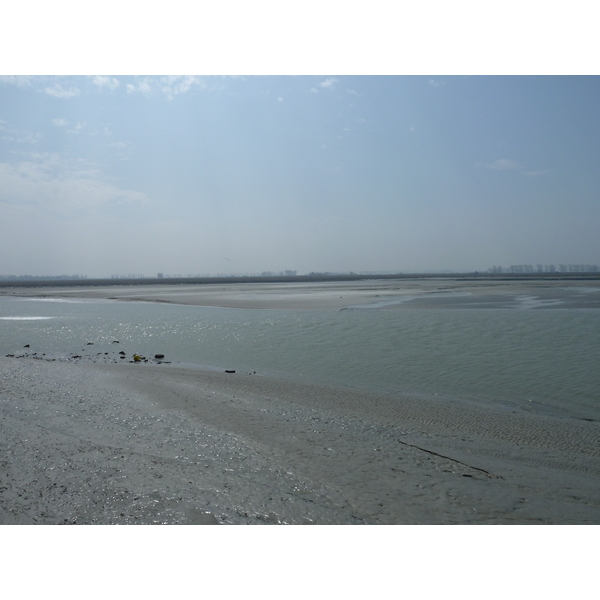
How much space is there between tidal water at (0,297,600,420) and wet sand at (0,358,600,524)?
200cm

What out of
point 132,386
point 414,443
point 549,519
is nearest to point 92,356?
point 132,386

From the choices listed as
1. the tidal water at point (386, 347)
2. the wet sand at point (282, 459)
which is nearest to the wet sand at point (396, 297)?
the tidal water at point (386, 347)

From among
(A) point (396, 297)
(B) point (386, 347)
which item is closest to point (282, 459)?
(B) point (386, 347)

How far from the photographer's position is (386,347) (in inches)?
702

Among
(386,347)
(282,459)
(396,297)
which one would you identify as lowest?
(282,459)

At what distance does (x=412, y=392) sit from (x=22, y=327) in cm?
2377

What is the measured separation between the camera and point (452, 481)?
6367 mm

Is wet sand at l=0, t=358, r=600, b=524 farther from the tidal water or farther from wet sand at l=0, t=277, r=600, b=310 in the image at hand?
wet sand at l=0, t=277, r=600, b=310

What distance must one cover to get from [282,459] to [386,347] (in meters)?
11.5

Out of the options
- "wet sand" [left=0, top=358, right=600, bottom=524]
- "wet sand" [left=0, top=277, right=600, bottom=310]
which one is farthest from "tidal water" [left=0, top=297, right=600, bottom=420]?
"wet sand" [left=0, top=277, right=600, bottom=310]

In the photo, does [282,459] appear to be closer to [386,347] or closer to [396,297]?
[386,347]

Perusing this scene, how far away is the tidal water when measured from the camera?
40.1 feet

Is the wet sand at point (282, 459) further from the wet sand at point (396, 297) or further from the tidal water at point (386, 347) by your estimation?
the wet sand at point (396, 297)

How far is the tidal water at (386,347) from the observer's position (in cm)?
1221
